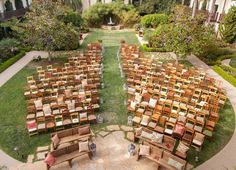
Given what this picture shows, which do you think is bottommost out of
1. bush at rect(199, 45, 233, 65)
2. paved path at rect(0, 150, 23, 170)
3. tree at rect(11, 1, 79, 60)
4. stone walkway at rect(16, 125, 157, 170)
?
paved path at rect(0, 150, 23, 170)

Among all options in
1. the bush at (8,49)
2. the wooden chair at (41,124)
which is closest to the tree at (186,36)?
the wooden chair at (41,124)

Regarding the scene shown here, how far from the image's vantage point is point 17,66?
23.2 meters

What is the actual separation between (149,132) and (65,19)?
80.6 ft

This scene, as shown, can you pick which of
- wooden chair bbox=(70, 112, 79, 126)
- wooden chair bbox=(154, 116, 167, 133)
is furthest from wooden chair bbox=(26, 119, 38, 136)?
wooden chair bbox=(154, 116, 167, 133)

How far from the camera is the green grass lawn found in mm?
12000

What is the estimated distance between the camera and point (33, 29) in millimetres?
22281

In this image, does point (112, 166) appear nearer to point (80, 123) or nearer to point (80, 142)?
point (80, 142)

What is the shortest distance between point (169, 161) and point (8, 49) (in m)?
22.3

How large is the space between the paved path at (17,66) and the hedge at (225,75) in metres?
18.5

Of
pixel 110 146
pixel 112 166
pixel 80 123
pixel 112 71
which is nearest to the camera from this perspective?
pixel 112 166

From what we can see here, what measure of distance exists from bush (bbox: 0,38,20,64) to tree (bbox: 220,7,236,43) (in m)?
26.0

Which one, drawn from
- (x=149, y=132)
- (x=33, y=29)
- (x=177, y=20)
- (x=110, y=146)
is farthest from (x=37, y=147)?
(x=177, y=20)

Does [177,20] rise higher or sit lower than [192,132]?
higher

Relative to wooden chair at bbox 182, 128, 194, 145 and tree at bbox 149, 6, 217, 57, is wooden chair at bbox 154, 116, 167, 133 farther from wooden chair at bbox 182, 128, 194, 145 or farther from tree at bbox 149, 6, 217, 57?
tree at bbox 149, 6, 217, 57
